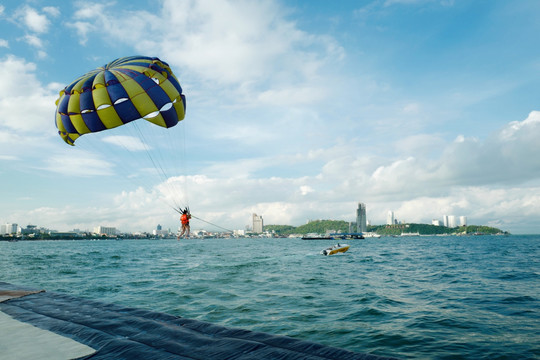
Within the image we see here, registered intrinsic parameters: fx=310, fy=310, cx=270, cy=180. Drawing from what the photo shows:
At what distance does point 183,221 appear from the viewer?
690 inches

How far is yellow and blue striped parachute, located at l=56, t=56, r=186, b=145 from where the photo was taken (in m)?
13.2

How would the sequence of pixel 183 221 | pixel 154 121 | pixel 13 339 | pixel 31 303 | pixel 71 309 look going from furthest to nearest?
pixel 183 221 < pixel 154 121 < pixel 31 303 < pixel 71 309 < pixel 13 339

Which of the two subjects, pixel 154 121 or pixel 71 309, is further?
pixel 154 121

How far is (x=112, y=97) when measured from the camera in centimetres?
1298

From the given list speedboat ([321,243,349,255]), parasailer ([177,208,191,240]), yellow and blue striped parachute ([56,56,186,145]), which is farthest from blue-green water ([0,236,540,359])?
speedboat ([321,243,349,255])

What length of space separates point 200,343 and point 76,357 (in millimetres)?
1970

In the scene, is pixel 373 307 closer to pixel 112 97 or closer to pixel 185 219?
pixel 185 219

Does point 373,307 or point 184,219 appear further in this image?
point 184,219

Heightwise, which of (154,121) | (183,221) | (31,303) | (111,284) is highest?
(154,121)

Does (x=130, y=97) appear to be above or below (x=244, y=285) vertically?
above

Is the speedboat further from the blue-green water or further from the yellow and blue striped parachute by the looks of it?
the yellow and blue striped parachute

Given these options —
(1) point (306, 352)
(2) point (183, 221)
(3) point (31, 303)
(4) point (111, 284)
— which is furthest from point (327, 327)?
(4) point (111, 284)

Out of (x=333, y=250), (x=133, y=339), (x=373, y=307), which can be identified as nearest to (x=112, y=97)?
(x=133, y=339)

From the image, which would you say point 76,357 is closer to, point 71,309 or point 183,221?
point 71,309
